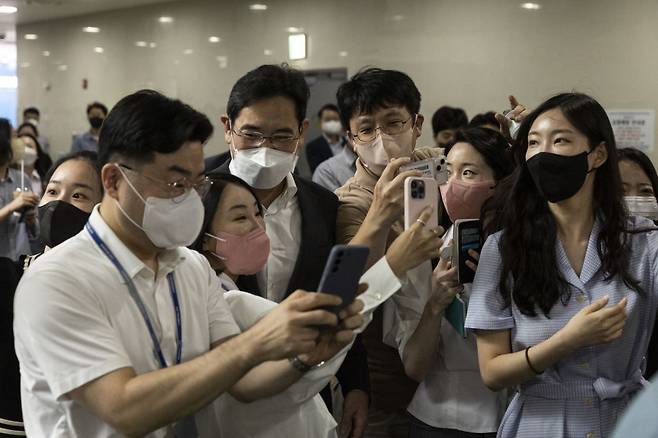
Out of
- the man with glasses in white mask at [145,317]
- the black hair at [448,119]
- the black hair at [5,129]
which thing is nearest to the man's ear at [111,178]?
the man with glasses in white mask at [145,317]

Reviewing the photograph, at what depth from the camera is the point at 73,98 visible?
1414cm

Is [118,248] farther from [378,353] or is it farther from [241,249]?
[378,353]

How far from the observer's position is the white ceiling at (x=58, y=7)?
12.3 meters

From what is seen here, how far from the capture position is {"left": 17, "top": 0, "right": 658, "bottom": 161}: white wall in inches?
304

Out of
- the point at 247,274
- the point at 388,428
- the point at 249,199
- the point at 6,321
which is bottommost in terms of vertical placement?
the point at 388,428

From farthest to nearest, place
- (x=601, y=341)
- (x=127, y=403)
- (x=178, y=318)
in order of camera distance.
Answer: (x=601, y=341)
(x=178, y=318)
(x=127, y=403)

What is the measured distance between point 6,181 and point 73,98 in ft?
28.2

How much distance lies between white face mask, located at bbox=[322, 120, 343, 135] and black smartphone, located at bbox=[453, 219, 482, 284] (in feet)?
22.4

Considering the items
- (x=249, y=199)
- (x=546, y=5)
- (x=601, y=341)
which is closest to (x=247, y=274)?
(x=249, y=199)

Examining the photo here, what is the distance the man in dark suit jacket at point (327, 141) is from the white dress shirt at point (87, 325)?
7093 millimetres

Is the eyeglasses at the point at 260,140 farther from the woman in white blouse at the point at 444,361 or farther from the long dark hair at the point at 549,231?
the long dark hair at the point at 549,231

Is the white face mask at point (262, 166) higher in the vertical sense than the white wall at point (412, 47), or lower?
lower

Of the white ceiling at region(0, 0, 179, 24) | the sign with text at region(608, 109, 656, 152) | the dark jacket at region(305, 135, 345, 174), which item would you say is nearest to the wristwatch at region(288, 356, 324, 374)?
the sign with text at region(608, 109, 656, 152)

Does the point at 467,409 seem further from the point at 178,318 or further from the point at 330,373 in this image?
the point at 178,318
